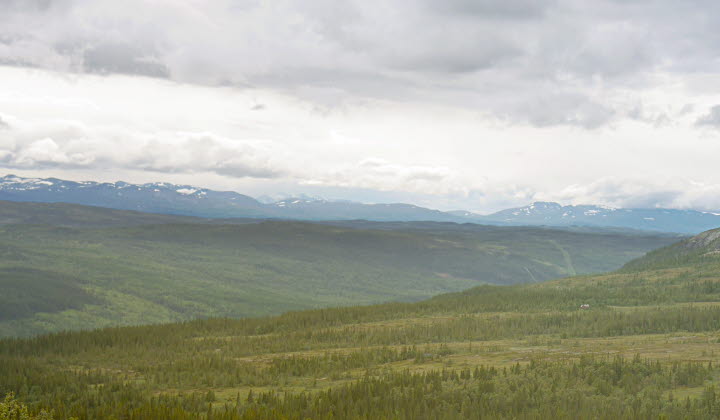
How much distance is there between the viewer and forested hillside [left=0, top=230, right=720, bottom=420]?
29531mm

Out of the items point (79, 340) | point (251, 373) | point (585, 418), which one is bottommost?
point (79, 340)

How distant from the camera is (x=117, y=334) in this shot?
75938 mm

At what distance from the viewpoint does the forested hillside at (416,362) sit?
96.9 ft

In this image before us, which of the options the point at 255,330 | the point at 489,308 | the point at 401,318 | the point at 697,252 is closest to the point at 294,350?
the point at 255,330

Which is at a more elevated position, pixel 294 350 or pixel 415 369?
pixel 415 369

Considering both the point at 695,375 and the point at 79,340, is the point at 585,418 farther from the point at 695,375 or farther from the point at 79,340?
the point at 79,340

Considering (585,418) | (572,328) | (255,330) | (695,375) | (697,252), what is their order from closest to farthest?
(585,418) → (695,375) → (572,328) → (255,330) → (697,252)

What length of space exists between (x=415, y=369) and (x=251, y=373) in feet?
45.9

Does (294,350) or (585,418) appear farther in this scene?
(294,350)

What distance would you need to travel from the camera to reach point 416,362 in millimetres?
47469

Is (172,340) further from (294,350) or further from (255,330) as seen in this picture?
(294,350)

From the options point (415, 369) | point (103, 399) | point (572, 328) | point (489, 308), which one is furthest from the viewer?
point (489, 308)

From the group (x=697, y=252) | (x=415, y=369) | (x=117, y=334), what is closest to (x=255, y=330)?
(x=117, y=334)

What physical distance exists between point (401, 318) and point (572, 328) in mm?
31427
